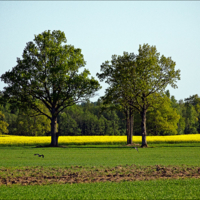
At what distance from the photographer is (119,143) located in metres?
53.4

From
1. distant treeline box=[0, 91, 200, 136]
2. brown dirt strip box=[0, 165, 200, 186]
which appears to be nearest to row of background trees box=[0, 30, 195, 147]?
brown dirt strip box=[0, 165, 200, 186]

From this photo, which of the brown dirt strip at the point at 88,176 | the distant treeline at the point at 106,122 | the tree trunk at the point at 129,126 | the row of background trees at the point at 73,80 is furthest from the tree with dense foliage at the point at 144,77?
the distant treeline at the point at 106,122

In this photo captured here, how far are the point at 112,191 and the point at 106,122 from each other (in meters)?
123

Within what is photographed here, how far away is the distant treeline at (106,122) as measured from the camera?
88062 mm

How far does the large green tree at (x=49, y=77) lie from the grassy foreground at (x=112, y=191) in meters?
34.9

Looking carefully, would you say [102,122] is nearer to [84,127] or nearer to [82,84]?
[84,127]

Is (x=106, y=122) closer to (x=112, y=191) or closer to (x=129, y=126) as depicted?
(x=129, y=126)

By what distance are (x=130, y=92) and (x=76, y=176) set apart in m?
29.8

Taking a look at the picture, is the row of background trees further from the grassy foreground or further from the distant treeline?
the distant treeline

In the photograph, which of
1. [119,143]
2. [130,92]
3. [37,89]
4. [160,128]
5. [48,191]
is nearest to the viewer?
[48,191]

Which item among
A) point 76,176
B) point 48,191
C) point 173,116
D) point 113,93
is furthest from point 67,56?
point 173,116

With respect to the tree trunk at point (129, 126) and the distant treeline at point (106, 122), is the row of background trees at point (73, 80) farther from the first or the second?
the distant treeline at point (106, 122)

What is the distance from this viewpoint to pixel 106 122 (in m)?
135

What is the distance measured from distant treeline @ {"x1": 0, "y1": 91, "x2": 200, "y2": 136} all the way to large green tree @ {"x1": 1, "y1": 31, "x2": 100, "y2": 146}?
3595cm
